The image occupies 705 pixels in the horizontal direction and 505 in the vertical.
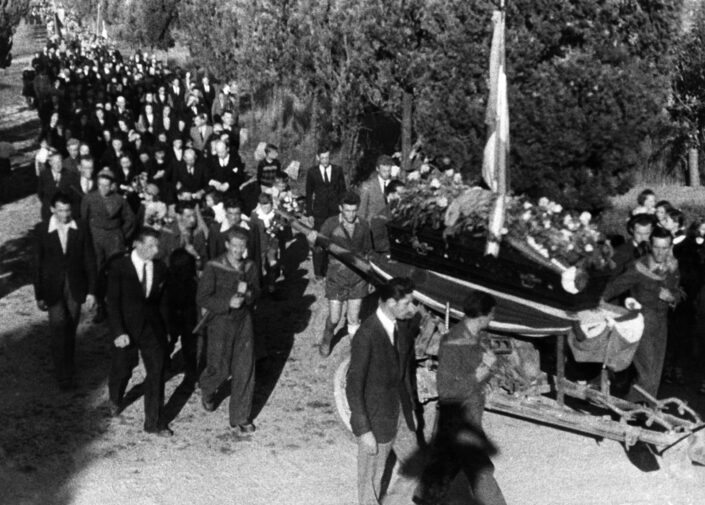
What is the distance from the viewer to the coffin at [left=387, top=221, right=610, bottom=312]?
8219 mm

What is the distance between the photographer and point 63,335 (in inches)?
398

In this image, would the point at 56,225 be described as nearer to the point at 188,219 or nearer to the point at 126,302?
the point at 188,219

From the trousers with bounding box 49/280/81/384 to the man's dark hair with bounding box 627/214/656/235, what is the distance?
5016mm

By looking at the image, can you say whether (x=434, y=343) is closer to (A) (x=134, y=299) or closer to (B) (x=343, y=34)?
(A) (x=134, y=299)

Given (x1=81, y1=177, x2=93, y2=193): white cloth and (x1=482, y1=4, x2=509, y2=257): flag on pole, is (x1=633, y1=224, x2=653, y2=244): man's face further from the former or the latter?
(x1=81, y1=177, x2=93, y2=193): white cloth

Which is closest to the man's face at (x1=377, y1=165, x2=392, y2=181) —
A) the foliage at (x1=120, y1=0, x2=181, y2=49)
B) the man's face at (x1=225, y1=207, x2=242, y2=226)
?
the man's face at (x1=225, y1=207, x2=242, y2=226)

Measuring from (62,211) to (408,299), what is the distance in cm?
412

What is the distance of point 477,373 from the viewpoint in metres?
7.16

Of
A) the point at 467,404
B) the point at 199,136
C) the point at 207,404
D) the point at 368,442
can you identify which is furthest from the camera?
the point at 199,136

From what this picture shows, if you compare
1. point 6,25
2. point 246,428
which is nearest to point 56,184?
point 246,428

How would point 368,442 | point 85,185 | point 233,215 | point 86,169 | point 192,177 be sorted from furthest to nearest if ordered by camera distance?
1. point 192,177
2. point 85,185
3. point 86,169
4. point 233,215
5. point 368,442

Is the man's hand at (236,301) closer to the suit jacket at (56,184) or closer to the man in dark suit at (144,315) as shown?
the man in dark suit at (144,315)

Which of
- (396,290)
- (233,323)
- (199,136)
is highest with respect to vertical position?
(396,290)

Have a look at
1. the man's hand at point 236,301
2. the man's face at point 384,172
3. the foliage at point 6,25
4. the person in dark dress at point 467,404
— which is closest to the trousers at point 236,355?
the man's hand at point 236,301
